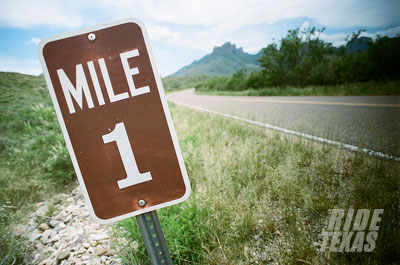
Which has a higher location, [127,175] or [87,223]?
[127,175]

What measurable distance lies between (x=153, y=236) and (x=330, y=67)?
18445 mm

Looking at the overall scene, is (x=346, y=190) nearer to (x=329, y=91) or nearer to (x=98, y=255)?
(x=98, y=255)

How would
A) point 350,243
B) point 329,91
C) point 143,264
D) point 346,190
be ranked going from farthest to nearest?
point 329,91 < point 346,190 < point 143,264 < point 350,243

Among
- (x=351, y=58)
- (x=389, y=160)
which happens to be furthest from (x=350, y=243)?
(x=351, y=58)

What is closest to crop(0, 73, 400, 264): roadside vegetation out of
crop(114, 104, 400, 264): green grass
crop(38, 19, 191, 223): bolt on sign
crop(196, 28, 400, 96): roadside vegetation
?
crop(114, 104, 400, 264): green grass

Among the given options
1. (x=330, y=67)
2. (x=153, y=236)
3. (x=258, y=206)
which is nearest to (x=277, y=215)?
(x=258, y=206)

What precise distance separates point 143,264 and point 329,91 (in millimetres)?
12246

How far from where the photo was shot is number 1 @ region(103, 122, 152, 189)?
851 millimetres

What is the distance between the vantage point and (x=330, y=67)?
14906 mm

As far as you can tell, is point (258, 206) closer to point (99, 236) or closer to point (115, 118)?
point (115, 118)

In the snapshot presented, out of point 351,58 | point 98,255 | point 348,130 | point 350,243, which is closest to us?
point 350,243

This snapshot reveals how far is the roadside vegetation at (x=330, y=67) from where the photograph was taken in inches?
433

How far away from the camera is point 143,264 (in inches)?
67.7

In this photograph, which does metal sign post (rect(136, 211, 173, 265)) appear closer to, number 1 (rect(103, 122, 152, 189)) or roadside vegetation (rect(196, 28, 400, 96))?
number 1 (rect(103, 122, 152, 189))
